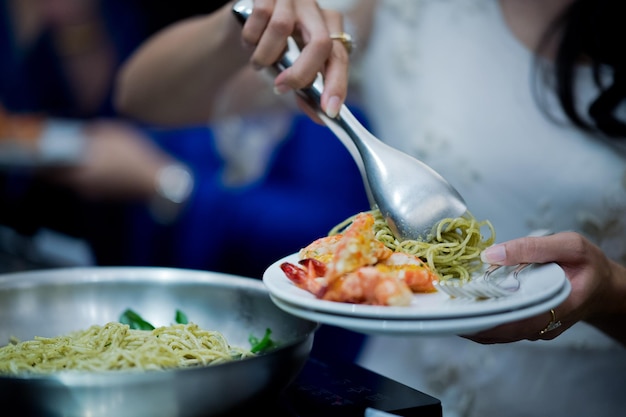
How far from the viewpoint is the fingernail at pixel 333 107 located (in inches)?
43.9

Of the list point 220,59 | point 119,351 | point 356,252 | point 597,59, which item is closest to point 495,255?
point 356,252

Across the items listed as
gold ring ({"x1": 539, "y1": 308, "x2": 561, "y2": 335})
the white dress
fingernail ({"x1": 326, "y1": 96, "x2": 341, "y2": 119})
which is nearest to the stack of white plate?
gold ring ({"x1": 539, "y1": 308, "x2": 561, "y2": 335})

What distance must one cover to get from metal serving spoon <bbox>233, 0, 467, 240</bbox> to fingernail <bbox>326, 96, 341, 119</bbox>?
2 centimetres

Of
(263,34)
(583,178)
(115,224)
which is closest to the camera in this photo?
(263,34)

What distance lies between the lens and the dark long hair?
5.09ft

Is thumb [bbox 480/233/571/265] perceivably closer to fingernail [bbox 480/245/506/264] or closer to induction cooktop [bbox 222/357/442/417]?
fingernail [bbox 480/245/506/264]

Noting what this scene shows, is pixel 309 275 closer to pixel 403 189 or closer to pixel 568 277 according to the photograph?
pixel 403 189

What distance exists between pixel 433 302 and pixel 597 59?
106 cm

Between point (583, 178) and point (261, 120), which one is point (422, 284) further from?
point (261, 120)

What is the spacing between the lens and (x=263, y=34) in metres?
1.22

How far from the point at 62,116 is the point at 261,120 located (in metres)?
1.75

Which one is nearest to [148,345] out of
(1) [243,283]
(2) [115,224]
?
(1) [243,283]

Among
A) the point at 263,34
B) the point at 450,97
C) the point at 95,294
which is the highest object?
the point at 263,34

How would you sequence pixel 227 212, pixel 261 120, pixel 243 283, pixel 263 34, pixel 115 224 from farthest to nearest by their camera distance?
1. pixel 115 224
2. pixel 227 212
3. pixel 261 120
4. pixel 263 34
5. pixel 243 283
